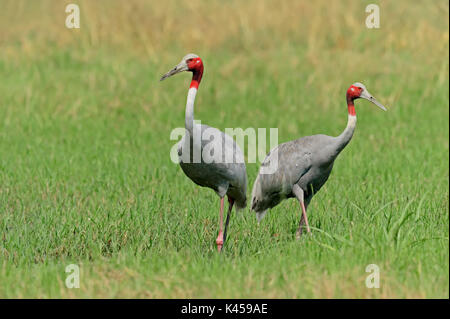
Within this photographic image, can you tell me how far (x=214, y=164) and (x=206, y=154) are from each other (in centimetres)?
13

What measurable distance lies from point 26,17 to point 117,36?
2.47m

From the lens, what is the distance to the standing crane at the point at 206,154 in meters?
6.26

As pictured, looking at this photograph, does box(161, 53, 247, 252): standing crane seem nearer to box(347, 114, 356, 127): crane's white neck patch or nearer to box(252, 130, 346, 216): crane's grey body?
box(252, 130, 346, 216): crane's grey body

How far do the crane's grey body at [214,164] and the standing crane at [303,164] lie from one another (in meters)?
0.23

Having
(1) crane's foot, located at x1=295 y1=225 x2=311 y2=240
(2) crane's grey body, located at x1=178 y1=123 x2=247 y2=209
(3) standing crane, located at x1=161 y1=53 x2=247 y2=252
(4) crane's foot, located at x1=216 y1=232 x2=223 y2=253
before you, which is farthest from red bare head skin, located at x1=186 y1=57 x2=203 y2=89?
(1) crane's foot, located at x1=295 y1=225 x2=311 y2=240

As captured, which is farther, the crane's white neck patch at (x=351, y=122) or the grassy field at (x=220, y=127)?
the crane's white neck patch at (x=351, y=122)

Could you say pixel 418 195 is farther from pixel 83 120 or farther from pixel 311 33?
pixel 311 33

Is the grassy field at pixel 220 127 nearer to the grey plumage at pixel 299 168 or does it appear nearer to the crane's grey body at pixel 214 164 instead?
the grey plumage at pixel 299 168

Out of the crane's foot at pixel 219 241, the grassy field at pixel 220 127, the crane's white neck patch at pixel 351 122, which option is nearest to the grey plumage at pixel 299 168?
the crane's white neck patch at pixel 351 122

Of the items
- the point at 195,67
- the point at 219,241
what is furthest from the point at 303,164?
the point at 195,67

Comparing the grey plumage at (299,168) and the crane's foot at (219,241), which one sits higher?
the grey plumage at (299,168)

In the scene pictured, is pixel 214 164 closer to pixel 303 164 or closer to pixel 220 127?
pixel 303 164

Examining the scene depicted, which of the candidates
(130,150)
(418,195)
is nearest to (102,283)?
(418,195)

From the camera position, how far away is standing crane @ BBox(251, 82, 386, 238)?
6.66 meters
